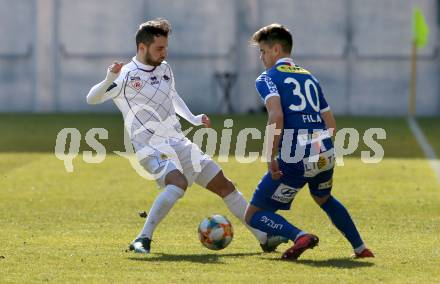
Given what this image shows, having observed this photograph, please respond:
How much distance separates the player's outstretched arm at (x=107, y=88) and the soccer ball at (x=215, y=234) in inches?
53.8

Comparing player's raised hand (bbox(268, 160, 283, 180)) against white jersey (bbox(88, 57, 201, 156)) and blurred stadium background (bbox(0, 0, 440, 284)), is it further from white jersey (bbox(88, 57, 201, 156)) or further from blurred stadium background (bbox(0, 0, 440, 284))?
white jersey (bbox(88, 57, 201, 156))

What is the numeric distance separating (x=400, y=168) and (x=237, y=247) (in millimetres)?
8355

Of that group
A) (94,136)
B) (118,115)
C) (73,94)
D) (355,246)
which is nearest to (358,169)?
(94,136)

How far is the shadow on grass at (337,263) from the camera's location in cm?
902

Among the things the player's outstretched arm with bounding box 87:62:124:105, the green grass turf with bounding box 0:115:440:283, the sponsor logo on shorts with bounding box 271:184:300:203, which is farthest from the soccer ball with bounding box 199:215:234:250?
the player's outstretched arm with bounding box 87:62:124:105

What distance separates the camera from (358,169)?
17953 millimetres

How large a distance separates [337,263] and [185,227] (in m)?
2.85

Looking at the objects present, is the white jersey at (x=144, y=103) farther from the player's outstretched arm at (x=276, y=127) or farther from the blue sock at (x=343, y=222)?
the blue sock at (x=343, y=222)

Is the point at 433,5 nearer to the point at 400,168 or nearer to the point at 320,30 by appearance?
the point at 320,30

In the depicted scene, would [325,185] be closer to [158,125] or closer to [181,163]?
[181,163]

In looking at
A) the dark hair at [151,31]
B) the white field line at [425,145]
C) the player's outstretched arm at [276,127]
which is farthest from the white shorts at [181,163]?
the white field line at [425,145]

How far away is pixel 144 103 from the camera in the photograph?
33.5 ft

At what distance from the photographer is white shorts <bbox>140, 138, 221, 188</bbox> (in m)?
10.1

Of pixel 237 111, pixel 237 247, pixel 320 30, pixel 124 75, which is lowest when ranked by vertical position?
pixel 237 111
